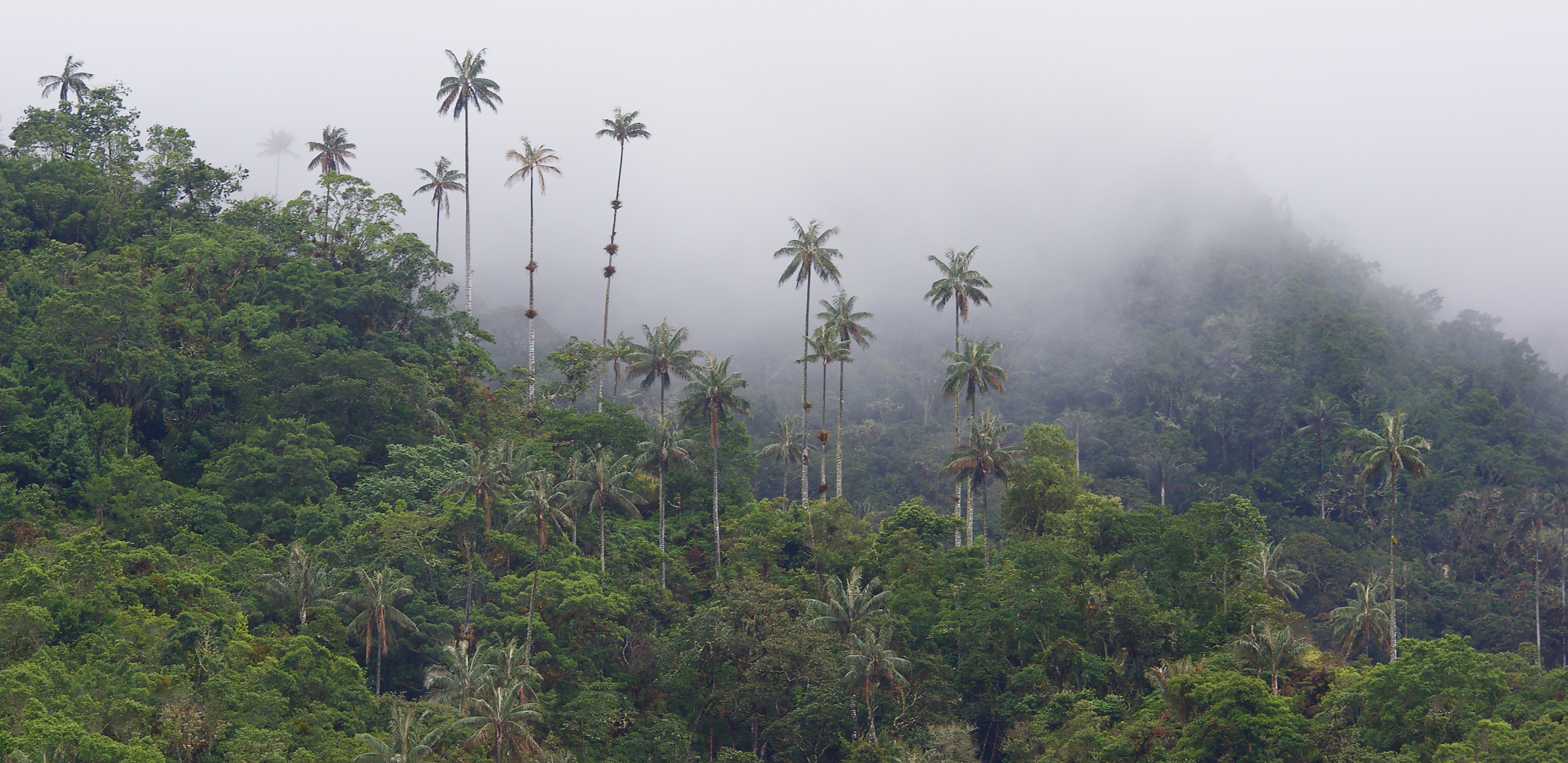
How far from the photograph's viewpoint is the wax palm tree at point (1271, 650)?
72.1 m

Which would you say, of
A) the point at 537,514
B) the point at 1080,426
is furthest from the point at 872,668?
the point at 1080,426

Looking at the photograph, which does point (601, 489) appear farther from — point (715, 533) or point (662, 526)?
point (715, 533)

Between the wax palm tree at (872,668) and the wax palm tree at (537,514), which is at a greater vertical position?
the wax palm tree at (537,514)

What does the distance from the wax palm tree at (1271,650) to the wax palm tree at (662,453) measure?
3323cm

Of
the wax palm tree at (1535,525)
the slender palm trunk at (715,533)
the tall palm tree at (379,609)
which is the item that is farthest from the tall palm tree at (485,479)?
the wax palm tree at (1535,525)

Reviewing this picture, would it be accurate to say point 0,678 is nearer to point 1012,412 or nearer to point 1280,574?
point 1280,574

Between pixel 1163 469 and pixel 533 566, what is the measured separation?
7592 centimetres

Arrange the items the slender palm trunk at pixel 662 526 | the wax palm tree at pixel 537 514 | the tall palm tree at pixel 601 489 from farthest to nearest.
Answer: the slender palm trunk at pixel 662 526, the tall palm tree at pixel 601 489, the wax palm tree at pixel 537 514

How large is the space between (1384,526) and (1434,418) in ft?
51.2

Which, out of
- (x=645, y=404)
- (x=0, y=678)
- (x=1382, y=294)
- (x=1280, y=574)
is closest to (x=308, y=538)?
(x=0, y=678)

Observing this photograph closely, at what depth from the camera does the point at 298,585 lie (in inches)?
2847

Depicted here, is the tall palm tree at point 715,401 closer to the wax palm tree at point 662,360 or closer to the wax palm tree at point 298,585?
the wax palm tree at point 662,360

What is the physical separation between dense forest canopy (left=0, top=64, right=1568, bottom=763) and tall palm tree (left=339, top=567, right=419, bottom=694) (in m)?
0.31

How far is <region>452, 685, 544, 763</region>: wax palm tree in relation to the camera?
62562mm
